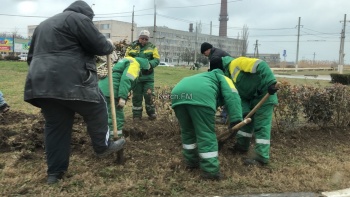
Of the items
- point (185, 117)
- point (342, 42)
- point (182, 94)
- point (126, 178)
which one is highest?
point (342, 42)

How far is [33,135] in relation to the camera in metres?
4.94

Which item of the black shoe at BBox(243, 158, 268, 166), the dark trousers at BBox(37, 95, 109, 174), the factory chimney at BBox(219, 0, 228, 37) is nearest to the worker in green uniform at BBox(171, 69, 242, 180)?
the black shoe at BBox(243, 158, 268, 166)

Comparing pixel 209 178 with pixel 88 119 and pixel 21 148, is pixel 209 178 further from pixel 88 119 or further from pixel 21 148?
pixel 21 148

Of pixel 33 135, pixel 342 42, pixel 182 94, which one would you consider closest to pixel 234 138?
pixel 182 94

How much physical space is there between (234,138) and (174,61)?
77936mm

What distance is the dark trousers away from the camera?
11.1ft

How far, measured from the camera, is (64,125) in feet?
11.5

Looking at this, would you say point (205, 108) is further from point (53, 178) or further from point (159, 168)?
point (53, 178)

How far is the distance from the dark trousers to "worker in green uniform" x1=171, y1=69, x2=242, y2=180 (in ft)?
2.66

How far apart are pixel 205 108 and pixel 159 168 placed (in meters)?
0.89

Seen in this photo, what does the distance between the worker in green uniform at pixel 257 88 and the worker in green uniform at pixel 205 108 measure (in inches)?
22.5

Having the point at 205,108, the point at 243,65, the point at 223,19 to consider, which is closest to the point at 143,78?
the point at 243,65

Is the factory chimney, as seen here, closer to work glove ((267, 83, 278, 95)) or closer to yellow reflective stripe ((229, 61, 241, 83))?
yellow reflective stripe ((229, 61, 241, 83))

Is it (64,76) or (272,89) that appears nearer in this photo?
(64,76)
